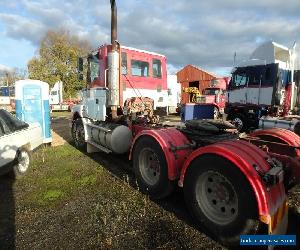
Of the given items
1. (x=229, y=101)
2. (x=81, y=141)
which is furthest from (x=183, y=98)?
(x=81, y=141)

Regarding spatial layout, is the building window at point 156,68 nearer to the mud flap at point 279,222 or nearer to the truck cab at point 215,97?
the mud flap at point 279,222

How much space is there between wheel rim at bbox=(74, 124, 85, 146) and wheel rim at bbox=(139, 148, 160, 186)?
447 cm

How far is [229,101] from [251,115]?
1.54 metres

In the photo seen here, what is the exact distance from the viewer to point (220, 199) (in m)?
4.07

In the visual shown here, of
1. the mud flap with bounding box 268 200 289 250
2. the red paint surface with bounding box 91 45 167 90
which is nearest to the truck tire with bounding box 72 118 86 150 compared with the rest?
the red paint surface with bounding box 91 45 167 90

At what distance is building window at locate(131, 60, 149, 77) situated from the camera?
8.58 m

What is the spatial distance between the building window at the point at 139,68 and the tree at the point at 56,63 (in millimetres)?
31366

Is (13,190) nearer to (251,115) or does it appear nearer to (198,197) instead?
(198,197)

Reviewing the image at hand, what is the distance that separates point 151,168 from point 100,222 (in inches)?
56.4

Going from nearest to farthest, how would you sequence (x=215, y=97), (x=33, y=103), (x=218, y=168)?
(x=218, y=168) < (x=33, y=103) < (x=215, y=97)

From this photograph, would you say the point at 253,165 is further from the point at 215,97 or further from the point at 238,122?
the point at 215,97

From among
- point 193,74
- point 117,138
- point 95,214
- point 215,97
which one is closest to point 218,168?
point 95,214

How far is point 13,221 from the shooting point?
15.4 feet

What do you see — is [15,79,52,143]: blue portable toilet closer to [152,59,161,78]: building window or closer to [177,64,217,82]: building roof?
[152,59,161,78]: building window
